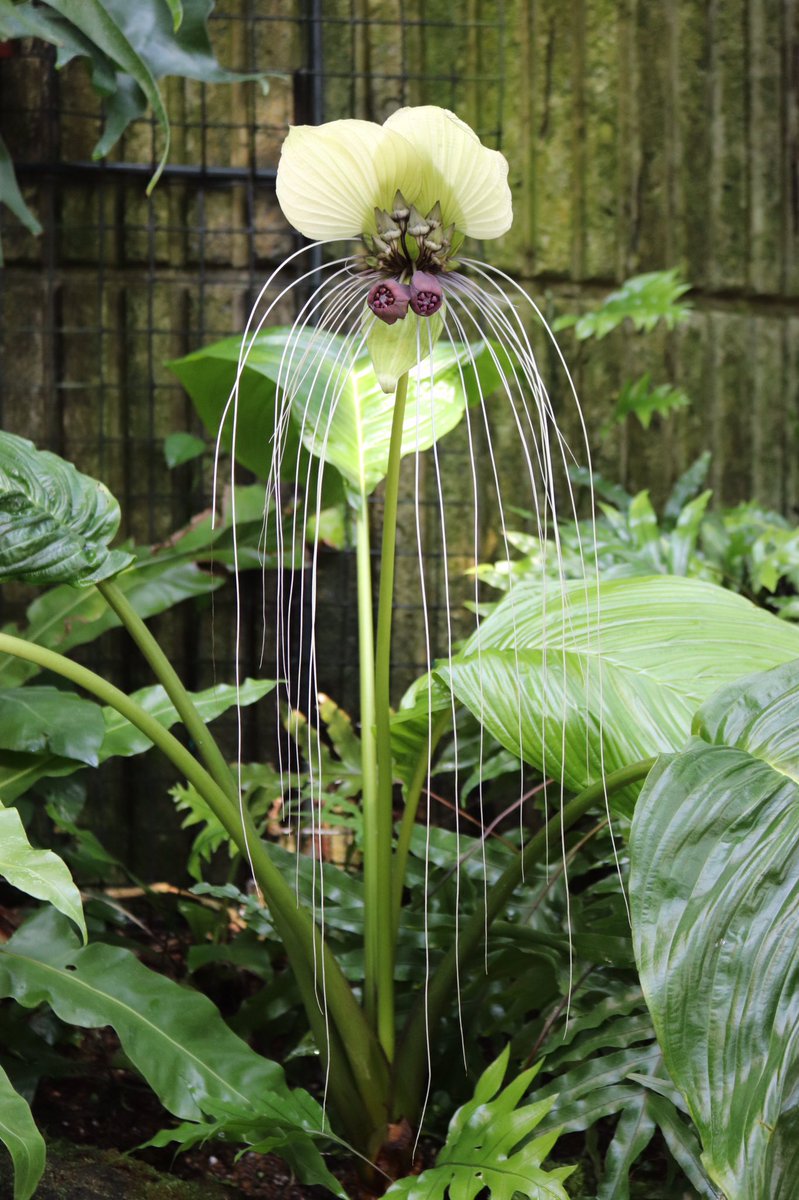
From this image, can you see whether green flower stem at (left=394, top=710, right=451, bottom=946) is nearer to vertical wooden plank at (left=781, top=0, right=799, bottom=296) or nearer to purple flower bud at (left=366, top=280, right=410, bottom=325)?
purple flower bud at (left=366, top=280, right=410, bottom=325)

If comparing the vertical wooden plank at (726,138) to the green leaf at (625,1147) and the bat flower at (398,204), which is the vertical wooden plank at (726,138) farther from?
the green leaf at (625,1147)

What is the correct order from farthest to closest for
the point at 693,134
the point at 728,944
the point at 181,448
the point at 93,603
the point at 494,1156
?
1. the point at 693,134
2. the point at 181,448
3. the point at 93,603
4. the point at 494,1156
5. the point at 728,944

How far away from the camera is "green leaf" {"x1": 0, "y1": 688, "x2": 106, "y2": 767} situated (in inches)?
51.0

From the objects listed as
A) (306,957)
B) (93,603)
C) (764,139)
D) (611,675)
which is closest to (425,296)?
(611,675)

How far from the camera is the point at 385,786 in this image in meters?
1.19

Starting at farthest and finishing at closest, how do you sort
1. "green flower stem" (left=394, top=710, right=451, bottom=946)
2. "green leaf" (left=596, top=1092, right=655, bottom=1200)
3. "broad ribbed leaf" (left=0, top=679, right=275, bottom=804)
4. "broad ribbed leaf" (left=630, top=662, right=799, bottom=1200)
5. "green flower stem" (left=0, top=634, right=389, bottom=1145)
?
1. "broad ribbed leaf" (left=0, top=679, right=275, bottom=804)
2. "green flower stem" (left=394, top=710, right=451, bottom=946)
3. "green flower stem" (left=0, top=634, right=389, bottom=1145)
4. "green leaf" (left=596, top=1092, right=655, bottom=1200)
5. "broad ribbed leaf" (left=630, top=662, right=799, bottom=1200)

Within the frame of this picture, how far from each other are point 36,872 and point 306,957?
0.39 meters

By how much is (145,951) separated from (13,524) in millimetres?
689

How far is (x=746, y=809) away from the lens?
2.61 feet

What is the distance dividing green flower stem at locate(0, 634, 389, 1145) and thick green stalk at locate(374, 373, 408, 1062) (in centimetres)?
3

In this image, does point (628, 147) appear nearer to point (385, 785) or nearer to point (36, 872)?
point (385, 785)

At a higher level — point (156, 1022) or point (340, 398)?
point (340, 398)

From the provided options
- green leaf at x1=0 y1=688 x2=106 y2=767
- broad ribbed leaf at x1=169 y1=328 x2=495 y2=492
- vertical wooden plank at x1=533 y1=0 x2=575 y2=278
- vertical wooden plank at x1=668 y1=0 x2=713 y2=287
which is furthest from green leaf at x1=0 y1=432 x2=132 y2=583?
vertical wooden plank at x1=668 y1=0 x2=713 y2=287

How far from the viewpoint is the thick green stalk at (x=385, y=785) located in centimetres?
114
